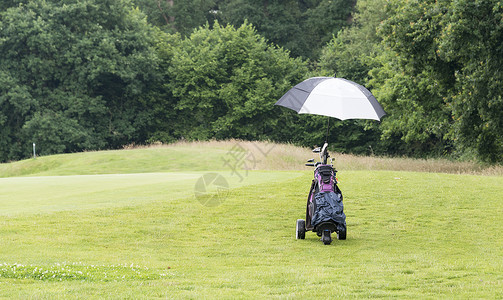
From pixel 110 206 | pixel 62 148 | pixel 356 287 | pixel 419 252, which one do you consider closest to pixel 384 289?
pixel 356 287

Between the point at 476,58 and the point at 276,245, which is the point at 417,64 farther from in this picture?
the point at 276,245

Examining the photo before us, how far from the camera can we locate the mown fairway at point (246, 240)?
6766 millimetres

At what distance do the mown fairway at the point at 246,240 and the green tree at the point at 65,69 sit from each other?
1058 inches

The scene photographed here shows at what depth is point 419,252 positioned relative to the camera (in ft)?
33.1

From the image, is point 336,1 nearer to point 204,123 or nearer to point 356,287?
point 204,123

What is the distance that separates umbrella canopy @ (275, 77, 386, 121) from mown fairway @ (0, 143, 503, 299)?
2.45 m

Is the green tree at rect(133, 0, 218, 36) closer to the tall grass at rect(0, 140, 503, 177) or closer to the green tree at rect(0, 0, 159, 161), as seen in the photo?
the green tree at rect(0, 0, 159, 161)

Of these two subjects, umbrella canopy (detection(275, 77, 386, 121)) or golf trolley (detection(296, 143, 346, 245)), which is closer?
golf trolley (detection(296, 143, 346, 245))

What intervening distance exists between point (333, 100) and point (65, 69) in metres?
38.3

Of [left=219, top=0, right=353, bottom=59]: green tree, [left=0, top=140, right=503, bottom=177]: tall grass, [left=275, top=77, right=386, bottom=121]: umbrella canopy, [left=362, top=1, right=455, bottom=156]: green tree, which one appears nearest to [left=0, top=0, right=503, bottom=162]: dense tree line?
[left=362, top=1, right=455, bottom=156]: green tree

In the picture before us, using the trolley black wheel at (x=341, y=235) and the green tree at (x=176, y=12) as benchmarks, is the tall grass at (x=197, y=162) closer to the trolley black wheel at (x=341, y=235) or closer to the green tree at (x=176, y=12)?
the trolley black wheel at (x=341, y=235)

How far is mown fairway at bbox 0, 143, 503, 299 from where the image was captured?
677cm

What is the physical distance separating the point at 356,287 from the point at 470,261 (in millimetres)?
3054

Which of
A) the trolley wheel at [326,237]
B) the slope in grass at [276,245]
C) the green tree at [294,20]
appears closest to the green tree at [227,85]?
the green tree at [294,20]
